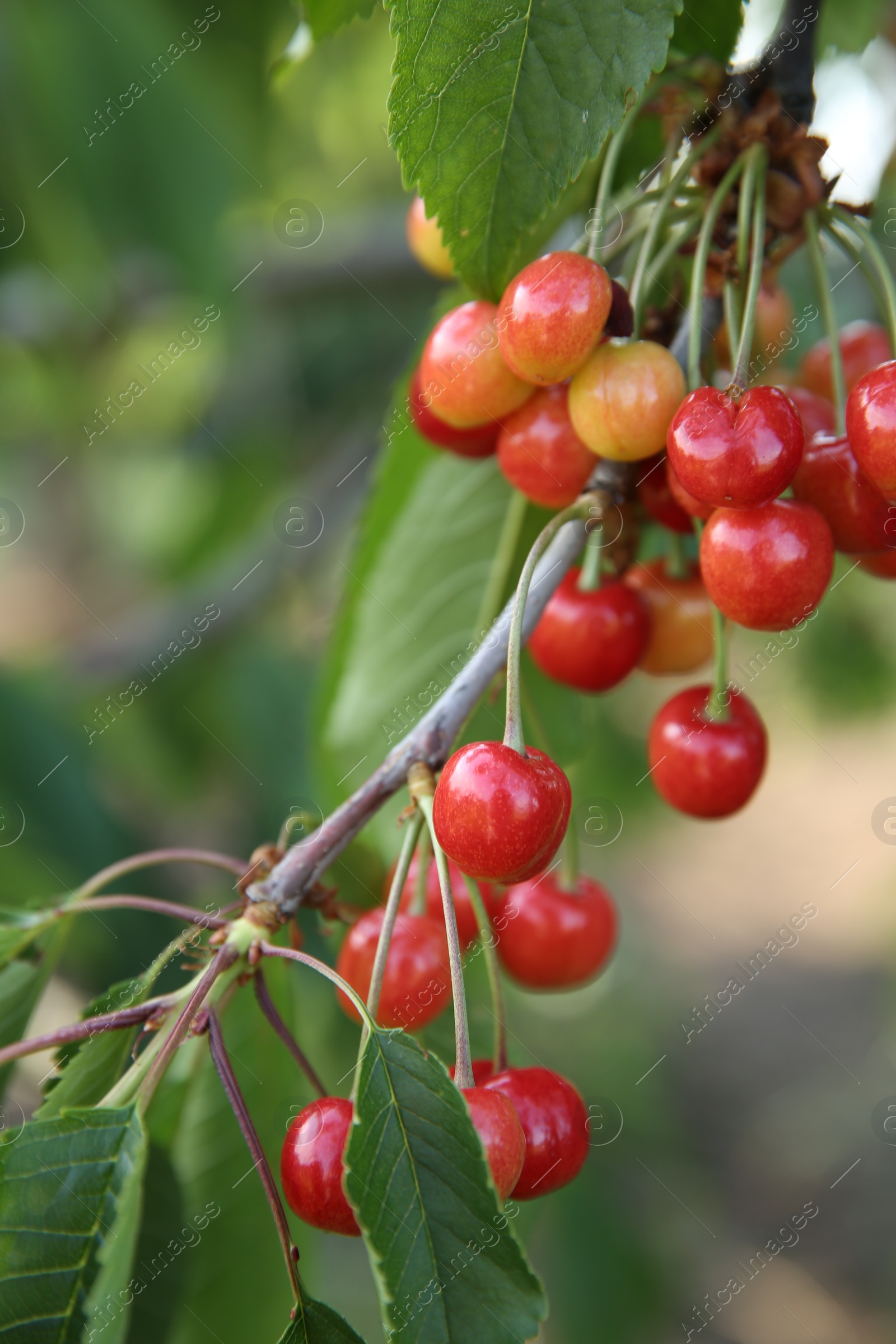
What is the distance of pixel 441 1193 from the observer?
0.70 metres

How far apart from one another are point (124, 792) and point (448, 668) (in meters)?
3.55

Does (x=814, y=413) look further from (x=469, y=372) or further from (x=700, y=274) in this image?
(x=469, y=372)

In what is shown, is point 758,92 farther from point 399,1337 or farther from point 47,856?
point 47,856

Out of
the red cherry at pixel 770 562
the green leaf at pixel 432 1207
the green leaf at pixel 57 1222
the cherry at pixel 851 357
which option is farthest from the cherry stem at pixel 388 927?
the cherry at pixel 851 357

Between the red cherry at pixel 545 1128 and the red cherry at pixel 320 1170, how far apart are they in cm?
12

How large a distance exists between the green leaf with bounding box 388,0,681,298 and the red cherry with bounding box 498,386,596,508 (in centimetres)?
16

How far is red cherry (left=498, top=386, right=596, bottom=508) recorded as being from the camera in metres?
0.86

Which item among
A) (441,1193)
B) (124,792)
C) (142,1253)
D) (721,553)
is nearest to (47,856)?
(142,1253)

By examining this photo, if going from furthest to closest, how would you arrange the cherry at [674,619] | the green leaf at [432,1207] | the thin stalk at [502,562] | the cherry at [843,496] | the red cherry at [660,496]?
the thin stalk at [502,562]
the cherry at [674,619]
the red cherry at [660,496]
the cherry at [843,496]
the green leaf at [432,1207]

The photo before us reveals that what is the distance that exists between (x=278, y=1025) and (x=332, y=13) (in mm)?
926

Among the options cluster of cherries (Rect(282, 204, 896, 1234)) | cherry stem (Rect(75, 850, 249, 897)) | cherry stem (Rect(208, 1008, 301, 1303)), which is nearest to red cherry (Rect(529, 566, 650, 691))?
cluster of cherries (Rect(282, 204, 896, 1234))

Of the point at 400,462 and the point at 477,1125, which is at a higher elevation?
the point at 400,462

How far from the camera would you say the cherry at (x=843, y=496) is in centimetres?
79

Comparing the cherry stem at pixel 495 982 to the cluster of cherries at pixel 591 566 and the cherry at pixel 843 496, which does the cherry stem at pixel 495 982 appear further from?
the cherry at pixel 843 496
